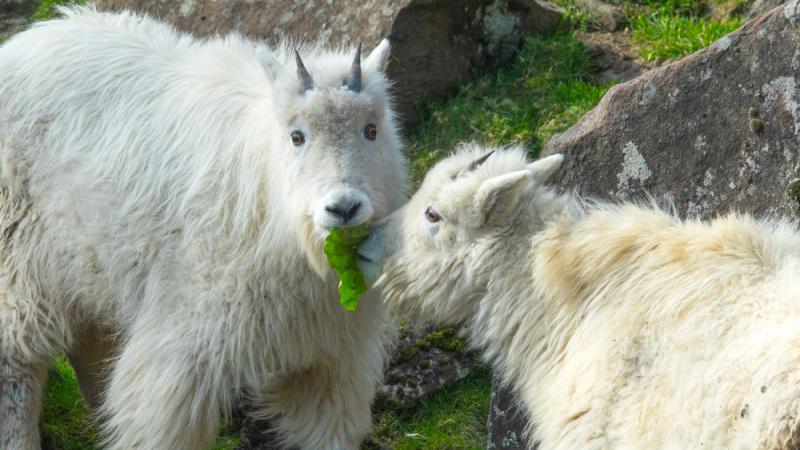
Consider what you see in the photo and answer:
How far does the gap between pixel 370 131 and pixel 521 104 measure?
12.1ft

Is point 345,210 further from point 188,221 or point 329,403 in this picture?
point 329,403

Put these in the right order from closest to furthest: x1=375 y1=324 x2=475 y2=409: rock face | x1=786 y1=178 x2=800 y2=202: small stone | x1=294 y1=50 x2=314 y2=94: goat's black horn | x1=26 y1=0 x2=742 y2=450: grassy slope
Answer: x1=294 y1=50 x2=314 y2=94: goat's black horn < x1=786 y1=178 x2=800 y2=202: small stone < x1=375 y1=324 x2=475 y2=409: rock face < x1=26 y1=0 x2=742 y2=450: grassy slope

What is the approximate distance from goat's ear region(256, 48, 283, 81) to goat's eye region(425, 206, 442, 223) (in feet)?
3.96

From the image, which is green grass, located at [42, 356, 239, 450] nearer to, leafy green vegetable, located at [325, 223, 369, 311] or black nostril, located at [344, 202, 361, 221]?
leafy green vegetable, located at [325, 223, 369, 311]

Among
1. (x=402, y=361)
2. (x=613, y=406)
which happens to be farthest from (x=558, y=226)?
(x=402, y=361)

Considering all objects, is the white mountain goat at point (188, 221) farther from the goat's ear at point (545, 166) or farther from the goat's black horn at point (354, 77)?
the goat's ear at point (545, 166)

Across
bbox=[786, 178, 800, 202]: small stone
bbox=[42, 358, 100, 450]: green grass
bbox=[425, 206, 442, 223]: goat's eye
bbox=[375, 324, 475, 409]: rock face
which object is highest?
bbox=[786, 178, 800, 202]: small stone

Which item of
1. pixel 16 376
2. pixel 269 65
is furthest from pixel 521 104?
pixel 16 376

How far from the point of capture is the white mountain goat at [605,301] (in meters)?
5.38

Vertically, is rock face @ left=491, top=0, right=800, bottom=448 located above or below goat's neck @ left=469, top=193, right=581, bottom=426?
above

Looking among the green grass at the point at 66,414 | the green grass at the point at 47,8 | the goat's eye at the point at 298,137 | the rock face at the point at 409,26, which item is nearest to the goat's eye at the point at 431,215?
the goat's eye at the point at 298,137

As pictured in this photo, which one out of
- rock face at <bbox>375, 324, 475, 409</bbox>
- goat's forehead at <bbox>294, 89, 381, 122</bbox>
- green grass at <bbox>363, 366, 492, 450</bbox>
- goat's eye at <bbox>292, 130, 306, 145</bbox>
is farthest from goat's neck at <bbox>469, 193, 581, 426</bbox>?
rock face at <bbox>375, 324, 475, 409</bbox>

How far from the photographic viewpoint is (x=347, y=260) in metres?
6.67

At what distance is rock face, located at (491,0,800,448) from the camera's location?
7102mm
